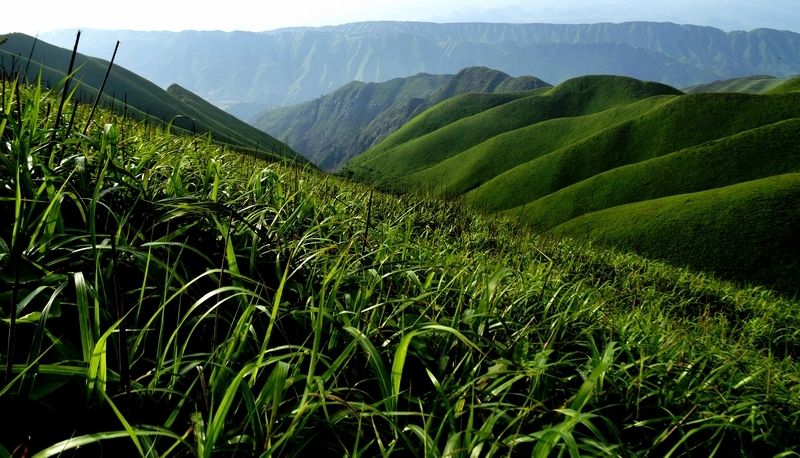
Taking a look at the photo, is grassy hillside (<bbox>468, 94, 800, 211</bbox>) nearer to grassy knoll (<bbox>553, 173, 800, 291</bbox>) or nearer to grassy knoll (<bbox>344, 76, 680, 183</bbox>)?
grassy knoll (<bbox>553, 173, 800, 291</bbox>)

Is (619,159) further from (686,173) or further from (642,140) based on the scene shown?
(686,173)

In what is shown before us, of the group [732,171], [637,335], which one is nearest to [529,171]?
[732,171]

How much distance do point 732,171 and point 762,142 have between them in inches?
341

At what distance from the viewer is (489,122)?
135500 mm

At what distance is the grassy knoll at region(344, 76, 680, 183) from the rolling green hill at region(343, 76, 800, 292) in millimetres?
540

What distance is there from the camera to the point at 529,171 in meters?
90.0

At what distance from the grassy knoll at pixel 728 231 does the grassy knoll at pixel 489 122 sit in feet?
222

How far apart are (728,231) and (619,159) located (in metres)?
40.1

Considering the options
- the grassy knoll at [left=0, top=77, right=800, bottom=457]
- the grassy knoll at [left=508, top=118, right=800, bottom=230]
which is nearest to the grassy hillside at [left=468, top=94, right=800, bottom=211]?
Result: the grassy knoll at [left=508, top=118, right=800, bottom=230]

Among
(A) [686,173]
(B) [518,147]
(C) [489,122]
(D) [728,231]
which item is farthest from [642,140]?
(C) [489,122]

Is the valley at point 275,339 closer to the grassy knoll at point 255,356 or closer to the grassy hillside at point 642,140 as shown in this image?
the grassy knoll at point 255,356

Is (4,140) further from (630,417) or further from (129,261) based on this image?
(630,417)

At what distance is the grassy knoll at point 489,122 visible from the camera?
126m

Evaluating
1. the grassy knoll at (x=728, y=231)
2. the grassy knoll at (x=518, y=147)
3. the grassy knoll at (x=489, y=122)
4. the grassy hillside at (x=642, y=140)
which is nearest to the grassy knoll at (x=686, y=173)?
the grassy hillside at (x=642, y=140)
